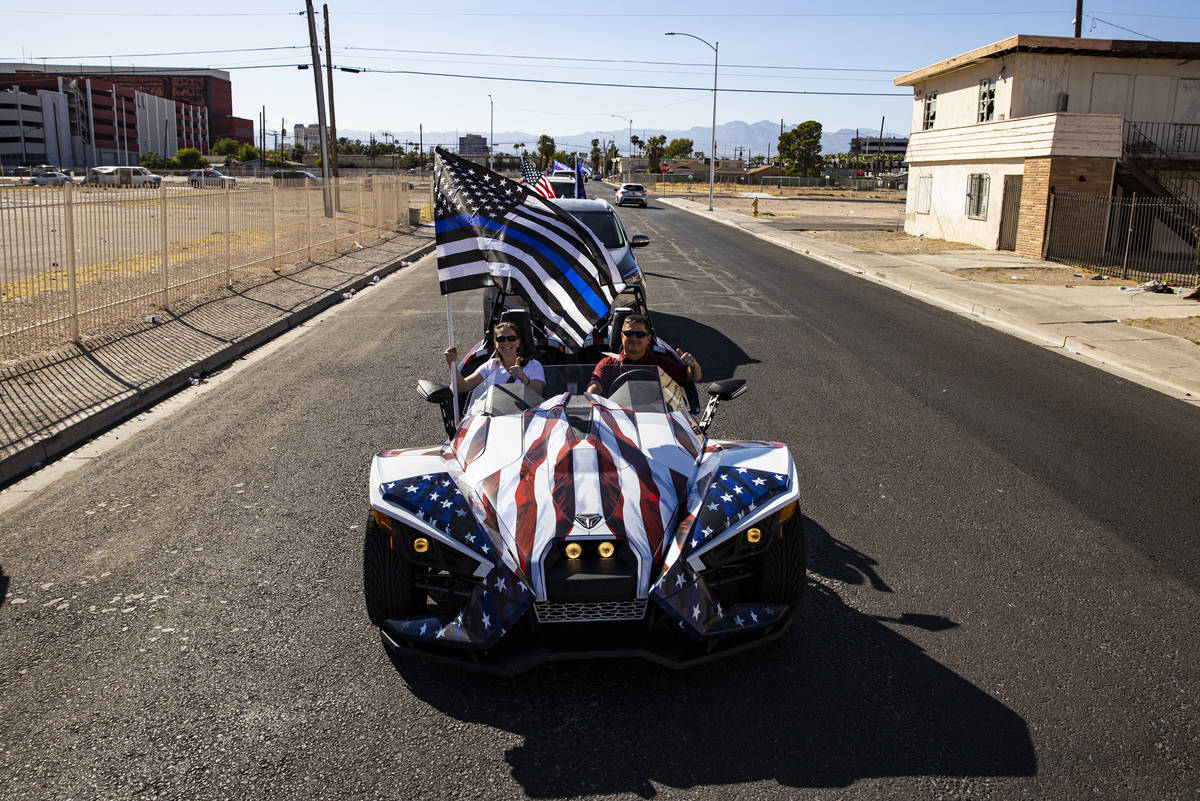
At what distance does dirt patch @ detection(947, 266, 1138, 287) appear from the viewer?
1975cm

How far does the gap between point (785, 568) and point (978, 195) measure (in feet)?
90.8

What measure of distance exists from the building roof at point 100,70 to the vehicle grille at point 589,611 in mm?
159180

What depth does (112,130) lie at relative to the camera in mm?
126250

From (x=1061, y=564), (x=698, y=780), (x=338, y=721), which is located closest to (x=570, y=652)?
(x=698, y=780)

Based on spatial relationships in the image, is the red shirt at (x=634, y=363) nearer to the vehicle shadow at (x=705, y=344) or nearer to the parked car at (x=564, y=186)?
the vehicle shadow at (x=705, y=344)

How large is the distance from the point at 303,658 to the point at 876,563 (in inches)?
126

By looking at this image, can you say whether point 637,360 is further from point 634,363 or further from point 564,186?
point 564,186

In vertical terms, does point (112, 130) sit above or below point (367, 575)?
above

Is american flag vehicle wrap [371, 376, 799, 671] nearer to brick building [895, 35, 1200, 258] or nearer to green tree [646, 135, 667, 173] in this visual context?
brick building [895, 35, 1200, 258]

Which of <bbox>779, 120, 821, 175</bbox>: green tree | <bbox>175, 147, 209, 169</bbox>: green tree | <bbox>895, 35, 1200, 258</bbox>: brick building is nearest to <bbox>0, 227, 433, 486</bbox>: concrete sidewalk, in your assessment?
<bbox>895, 35, 1200, 258</bbox>: brick building

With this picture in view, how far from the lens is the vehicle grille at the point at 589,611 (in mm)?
3865

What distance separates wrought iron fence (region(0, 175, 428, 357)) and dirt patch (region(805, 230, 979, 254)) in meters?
17.5

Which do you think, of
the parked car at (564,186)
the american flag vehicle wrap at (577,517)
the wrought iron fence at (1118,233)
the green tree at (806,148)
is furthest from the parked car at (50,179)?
the green tree at (806,148)

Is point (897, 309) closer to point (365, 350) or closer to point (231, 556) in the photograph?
point (365, 350)
